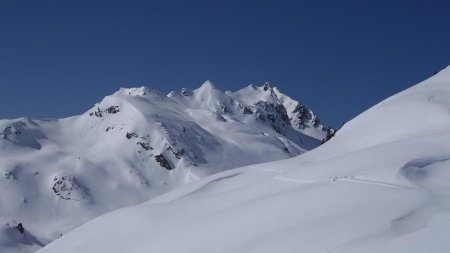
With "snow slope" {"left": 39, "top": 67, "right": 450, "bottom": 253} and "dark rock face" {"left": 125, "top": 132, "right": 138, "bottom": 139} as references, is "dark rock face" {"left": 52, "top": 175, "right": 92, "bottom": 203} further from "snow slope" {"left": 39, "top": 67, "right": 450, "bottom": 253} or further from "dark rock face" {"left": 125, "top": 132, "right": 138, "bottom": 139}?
"snow slope" {"left": 39, "top": 67, "right": 450, "bottom": 253}

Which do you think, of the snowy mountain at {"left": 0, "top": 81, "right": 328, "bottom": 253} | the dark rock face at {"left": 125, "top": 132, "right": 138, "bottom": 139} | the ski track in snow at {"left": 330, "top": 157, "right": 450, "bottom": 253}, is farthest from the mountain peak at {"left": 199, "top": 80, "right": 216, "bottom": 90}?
the ski track in snow at {"left": 330, "top": 157, "right": 450, "bottom": 253}

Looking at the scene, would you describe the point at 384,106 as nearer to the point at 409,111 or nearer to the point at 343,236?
the point at 409,111

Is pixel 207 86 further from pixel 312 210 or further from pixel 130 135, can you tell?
pixel 312 210

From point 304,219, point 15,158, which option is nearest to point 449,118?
point 304,219

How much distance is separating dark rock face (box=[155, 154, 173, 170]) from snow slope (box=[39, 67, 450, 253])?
104496 mm

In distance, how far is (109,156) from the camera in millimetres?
124062

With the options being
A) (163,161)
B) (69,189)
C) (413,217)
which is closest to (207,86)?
(163,161)

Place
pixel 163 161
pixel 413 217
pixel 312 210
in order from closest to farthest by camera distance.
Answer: pixel 413 217 < pixel 312 210 < pixel 163 161

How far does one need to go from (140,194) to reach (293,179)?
97773 millimetres

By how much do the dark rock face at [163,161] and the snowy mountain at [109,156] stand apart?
0.74 feet

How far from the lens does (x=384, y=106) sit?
21703 mm

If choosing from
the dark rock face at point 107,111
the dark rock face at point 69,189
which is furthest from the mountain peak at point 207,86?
the dark rock face at point 69,189

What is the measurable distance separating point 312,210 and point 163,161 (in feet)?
371

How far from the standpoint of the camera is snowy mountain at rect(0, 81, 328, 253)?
101m
